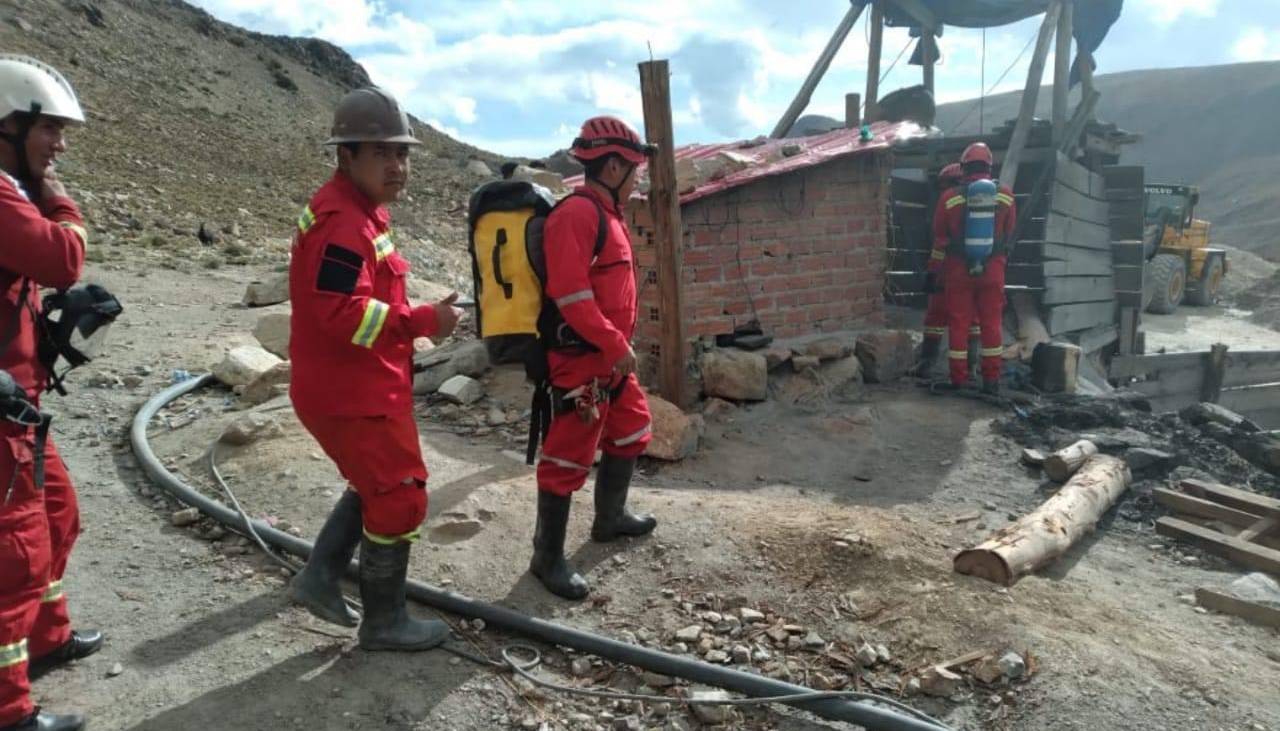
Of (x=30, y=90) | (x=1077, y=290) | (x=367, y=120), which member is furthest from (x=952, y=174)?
(x=30, y=90)

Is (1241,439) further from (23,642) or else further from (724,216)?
(23,642)

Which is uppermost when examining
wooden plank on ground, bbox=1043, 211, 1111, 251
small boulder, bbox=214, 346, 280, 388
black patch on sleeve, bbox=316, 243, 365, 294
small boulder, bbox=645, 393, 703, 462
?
black patch on sleeve, bbox=316, 243, 365, 294

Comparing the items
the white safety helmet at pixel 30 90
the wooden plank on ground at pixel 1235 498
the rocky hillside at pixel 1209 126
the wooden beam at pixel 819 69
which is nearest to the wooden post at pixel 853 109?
the wooden beam at pixel 819 69

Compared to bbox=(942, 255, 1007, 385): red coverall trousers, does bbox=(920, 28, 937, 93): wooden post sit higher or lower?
higher

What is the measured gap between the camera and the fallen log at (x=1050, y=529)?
3.77 m

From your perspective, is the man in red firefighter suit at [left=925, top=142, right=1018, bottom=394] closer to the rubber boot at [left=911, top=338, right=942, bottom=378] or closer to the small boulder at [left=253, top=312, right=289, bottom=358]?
the rubber boot at [left=911, top=338, right=942, bottom=378]

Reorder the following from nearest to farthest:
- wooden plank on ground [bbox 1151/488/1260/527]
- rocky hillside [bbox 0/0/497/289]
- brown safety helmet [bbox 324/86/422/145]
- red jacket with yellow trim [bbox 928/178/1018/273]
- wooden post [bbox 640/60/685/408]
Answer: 1. brown safety helmet [bbox 324/86/422/145]
2. wooden plank on ground [bbox 1151/488/1260/527]
3. wooden post [bbox 640/60/685/408]
4. red jacket with yellow trim [bbox 928/178/1018/273]
5. rocky hillside [bbox 0/0/497/289]

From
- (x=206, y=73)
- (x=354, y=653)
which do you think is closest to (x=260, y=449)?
(x=354, y=653)

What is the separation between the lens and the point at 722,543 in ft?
13.3

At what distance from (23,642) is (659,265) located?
4.11 meters

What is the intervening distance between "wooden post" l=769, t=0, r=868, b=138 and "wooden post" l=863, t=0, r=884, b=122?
0.80 ft

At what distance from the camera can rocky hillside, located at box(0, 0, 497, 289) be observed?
1636 centimetres

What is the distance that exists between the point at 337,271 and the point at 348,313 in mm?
130

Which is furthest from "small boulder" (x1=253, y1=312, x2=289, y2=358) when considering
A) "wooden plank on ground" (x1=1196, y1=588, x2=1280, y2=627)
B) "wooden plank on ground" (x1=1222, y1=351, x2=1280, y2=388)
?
"wooden plank on ground" (x1=1222, y1=351, x2=1280, y2=388)
